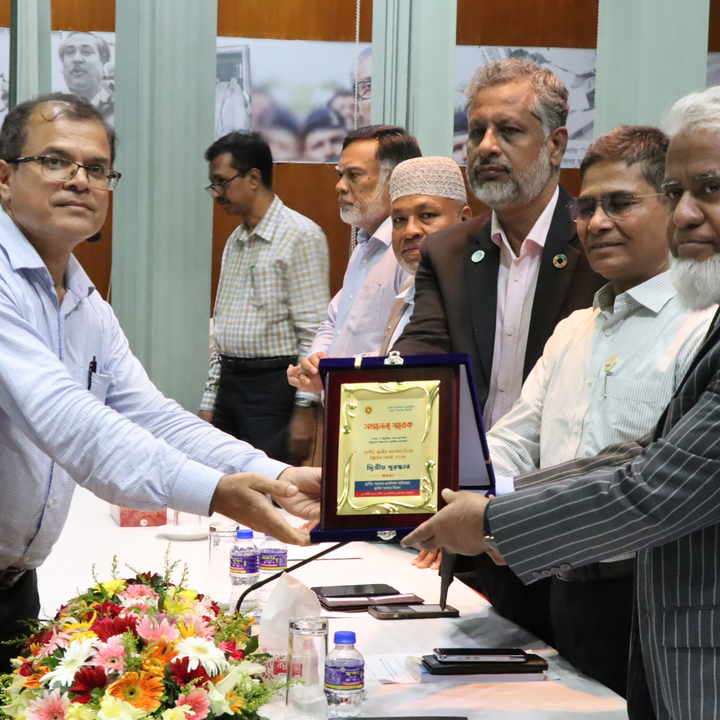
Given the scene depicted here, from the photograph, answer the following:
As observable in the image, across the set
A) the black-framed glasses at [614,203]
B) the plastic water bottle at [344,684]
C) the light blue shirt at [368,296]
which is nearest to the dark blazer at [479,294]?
the black-framed glasses at [614,203]

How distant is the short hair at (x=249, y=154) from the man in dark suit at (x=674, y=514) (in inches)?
128

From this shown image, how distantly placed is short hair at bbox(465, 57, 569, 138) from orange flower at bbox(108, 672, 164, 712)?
6.95ft

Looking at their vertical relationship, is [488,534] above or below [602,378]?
below

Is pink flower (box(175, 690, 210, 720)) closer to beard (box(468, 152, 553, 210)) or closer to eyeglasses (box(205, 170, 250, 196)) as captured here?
beard (box(468, 152, 553, 210))

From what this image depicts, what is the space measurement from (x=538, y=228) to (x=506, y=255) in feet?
0.41

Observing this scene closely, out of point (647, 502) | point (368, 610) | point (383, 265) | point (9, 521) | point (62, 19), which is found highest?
point (62, 19)

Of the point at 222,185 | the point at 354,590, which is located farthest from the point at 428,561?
the point at 222,185

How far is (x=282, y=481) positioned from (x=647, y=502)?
2.54ft

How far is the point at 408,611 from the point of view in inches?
84.4

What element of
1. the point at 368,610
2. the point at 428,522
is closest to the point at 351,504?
the point at 428,522

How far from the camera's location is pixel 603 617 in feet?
6.24

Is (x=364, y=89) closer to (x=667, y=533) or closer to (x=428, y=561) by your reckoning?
(x=428, y=561)

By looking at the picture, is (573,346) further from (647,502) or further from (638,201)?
(647,502)

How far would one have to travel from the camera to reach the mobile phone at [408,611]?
2.12 metres
